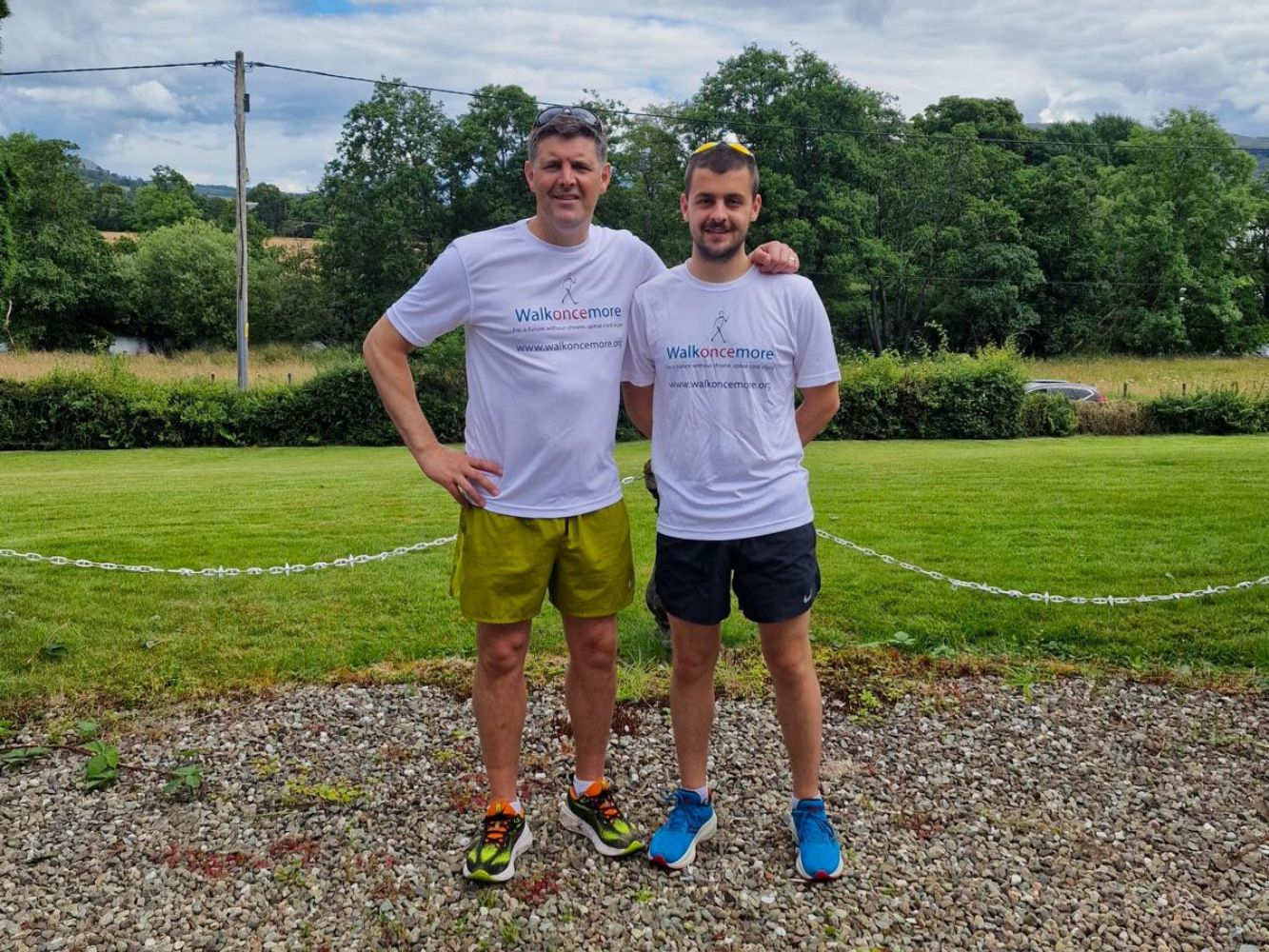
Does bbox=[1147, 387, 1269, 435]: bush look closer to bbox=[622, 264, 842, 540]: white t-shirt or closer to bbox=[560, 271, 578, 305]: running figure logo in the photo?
bbox=[622, 264, 842, 540]: white t-shirt

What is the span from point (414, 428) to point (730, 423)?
0.94 m

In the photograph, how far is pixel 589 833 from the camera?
3248 millimetres

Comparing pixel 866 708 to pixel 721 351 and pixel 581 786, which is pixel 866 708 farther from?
pixel 721 351

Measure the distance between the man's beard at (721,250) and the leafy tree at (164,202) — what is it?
68.3 metres

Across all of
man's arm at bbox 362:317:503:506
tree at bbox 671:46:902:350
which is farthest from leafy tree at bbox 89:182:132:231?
man's arm at bbox 362:317:503:506

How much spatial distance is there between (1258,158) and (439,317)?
6895 centimetres

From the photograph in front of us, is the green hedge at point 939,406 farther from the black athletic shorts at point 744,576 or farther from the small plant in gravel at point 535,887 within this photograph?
the small plant in gravel at point 535,887

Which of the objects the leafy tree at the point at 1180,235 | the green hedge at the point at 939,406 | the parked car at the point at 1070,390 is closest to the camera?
the green hedge at the point at 939,406

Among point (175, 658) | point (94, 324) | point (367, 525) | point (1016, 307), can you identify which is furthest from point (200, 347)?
point (175, 658)

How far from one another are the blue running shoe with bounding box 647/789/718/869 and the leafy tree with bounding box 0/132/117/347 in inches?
1787

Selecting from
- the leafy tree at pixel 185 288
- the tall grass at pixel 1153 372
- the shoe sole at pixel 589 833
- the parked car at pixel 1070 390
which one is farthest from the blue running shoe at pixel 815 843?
the leafy tree at pixel 185 288

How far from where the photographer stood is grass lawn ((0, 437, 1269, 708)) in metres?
5.14

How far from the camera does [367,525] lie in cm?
899

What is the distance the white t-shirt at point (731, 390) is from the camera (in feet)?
9.47
